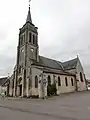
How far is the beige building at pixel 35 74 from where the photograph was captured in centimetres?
2939

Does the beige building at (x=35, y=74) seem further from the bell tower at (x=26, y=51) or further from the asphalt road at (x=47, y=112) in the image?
the asphalt road at (x=47, y=112)

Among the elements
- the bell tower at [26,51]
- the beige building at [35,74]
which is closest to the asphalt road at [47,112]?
the beige building at [35,74]

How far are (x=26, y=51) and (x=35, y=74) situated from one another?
7.70 meters

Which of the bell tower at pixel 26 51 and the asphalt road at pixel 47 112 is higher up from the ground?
the bell tower at pixel 26 51

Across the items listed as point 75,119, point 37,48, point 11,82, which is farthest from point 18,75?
point 75,119

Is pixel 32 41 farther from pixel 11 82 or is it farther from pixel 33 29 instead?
pixel 11 82

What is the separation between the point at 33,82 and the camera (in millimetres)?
30672

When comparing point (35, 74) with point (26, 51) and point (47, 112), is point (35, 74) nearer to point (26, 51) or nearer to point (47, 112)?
point (26, 51)

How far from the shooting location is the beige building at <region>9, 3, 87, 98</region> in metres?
29.4

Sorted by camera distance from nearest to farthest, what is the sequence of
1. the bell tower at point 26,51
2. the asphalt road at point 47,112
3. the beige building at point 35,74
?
the asphalt road at point 47,112
the beige building at point 35,74
the bell tower at point 26,51

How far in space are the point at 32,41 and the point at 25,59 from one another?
636 centimetres

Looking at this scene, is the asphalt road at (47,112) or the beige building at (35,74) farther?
the beige building at (35,74)

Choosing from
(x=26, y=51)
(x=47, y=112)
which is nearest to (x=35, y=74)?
(x=26, y=51)

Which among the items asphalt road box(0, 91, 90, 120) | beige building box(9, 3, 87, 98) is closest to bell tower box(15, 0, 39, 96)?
beige building box(9, 3, 87, 98)
